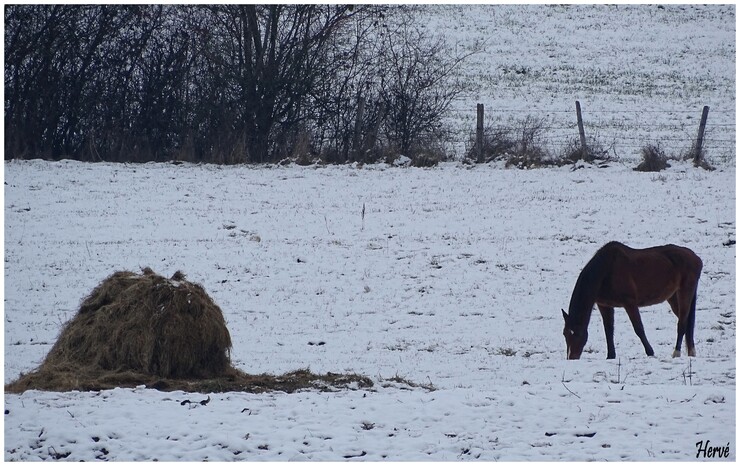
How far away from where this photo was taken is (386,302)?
12633 millimetres

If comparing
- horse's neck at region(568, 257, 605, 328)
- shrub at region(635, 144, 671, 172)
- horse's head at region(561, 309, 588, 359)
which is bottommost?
horse's head at region(561, 309, 588, 359)

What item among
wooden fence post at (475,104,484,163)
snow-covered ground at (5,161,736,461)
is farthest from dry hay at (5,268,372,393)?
wooden fence post at (475,104,484,163)

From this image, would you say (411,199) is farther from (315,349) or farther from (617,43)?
(617,43)

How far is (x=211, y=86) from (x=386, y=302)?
1278 centimetres

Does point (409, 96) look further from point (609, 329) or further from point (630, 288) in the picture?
point (609, 329)

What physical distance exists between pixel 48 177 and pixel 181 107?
4.92 m

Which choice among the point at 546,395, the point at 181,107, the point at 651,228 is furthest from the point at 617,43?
the point at 546,395

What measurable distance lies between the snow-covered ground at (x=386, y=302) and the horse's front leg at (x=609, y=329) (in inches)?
8.9

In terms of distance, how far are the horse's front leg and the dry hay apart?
3.22m

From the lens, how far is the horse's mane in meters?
9.84

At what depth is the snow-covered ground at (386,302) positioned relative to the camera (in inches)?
253

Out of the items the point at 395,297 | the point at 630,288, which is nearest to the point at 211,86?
the point at 395,297

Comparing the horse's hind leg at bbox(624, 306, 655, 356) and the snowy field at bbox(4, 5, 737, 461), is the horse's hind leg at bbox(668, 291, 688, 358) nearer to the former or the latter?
the horse's hind leg at bbox(624, 306, 655, 356)

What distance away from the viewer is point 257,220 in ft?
55.2
